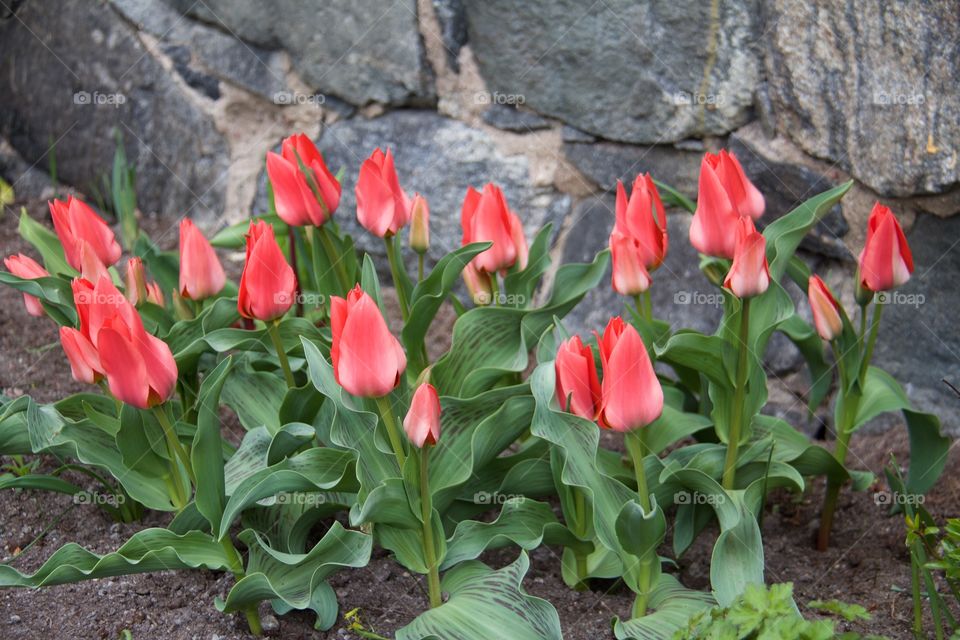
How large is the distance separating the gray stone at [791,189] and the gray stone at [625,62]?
3.8 inches

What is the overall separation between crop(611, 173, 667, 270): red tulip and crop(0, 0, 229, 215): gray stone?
68.7 inches

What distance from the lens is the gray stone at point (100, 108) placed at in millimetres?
3436

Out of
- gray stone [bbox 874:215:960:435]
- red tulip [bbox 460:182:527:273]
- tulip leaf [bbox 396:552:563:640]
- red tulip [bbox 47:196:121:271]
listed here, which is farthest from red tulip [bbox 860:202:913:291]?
red tulip [bbox 47:196:121:271]

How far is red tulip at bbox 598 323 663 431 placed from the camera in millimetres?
1606

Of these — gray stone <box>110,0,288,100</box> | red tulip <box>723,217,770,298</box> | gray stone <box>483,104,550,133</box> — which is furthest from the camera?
gray stone <box>110,0,288,100</box>

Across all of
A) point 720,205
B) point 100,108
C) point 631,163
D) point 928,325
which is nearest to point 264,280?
point 720,205

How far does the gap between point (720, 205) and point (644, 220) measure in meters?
0.23

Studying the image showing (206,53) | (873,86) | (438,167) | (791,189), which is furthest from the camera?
(206,53)

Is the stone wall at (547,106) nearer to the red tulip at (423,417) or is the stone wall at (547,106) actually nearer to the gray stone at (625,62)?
the gray stone at (625,62)

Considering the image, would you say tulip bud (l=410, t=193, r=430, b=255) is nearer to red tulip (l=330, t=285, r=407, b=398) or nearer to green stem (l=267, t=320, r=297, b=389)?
green stem (l=267, t=320, r=297, b=389)

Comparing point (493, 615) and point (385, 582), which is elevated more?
point (493, 615)

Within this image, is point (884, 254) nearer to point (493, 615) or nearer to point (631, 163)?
point (493, 615)

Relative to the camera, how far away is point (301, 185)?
209 centimetres

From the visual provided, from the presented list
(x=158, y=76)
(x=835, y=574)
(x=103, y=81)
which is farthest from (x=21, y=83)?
(x=835, y=574)
